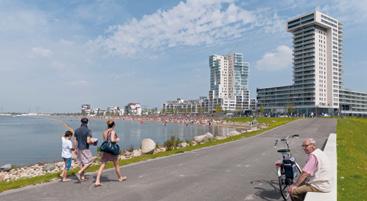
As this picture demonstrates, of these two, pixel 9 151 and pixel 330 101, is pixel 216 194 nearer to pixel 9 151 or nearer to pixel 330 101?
pixel 9 151

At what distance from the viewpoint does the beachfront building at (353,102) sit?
516 ft

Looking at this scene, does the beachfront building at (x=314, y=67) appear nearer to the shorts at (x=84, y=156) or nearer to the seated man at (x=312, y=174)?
the shorts at (x=84, y=156)

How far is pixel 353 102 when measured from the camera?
165500 millimetres

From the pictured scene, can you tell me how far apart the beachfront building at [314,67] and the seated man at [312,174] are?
14393 cm

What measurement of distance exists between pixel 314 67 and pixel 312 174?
505 ft

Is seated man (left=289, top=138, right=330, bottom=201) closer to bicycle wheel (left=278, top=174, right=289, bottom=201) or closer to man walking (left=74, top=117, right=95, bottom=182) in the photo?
bicycle wheel (left=278, top=174, right=289, bottom=201)

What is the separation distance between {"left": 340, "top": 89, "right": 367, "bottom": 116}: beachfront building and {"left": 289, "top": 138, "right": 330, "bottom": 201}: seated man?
156m

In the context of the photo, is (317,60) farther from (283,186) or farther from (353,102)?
(283,186)

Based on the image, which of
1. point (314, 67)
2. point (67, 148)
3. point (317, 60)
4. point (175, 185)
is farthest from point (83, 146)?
point (317, 60)

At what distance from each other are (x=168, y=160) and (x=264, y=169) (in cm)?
469

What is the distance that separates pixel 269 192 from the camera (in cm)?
929

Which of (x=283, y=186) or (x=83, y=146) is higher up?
(x=83, y=146)

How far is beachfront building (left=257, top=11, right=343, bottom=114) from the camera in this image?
150500 mm

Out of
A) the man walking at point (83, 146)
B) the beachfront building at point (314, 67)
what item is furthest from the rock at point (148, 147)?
the beachfront building at point (314, 67)
